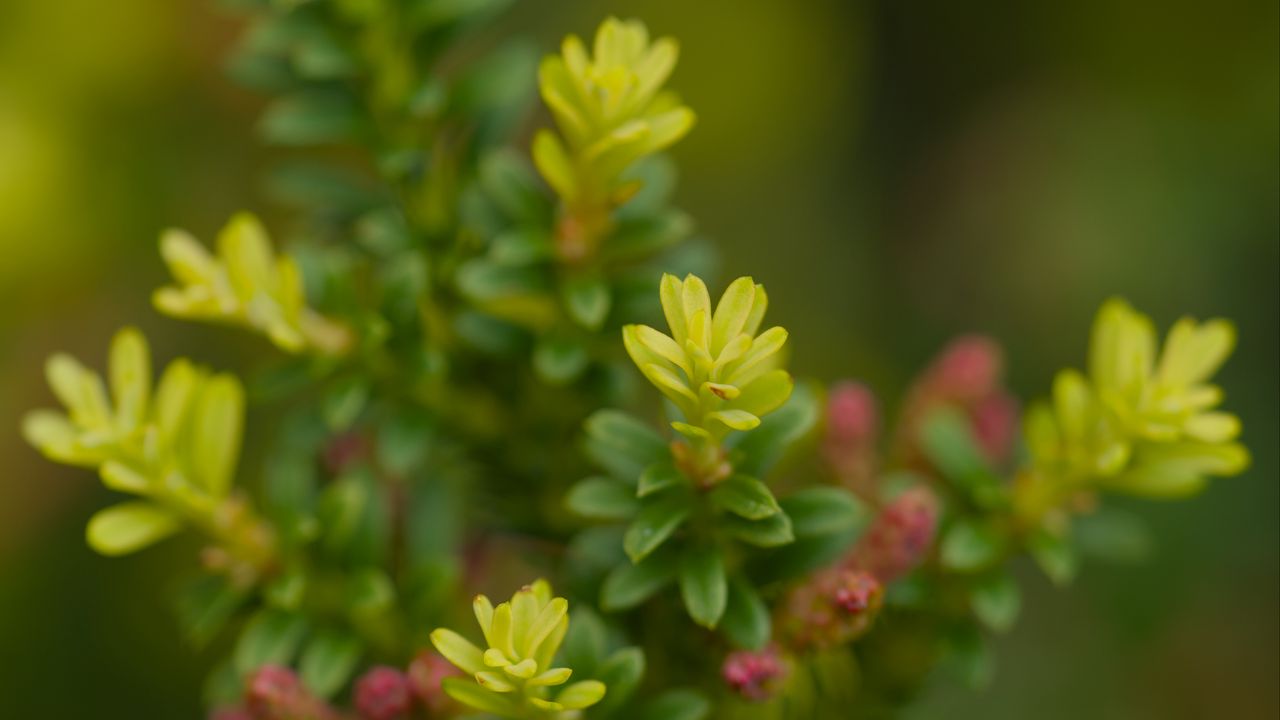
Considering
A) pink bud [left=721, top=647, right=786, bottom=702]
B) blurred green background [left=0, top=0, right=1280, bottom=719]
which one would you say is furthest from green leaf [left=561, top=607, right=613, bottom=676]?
blurred green background [left=0, top=0, right=1280, bottom=719]

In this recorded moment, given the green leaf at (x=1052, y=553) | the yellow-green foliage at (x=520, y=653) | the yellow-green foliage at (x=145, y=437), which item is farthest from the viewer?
the green leaf at (x=1052, y=553)

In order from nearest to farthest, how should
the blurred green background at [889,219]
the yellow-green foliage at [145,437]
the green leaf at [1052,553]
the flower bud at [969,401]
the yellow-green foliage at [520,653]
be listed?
1. the yellow-green foliage at [520,653]
2. the yellow-green foliage at [145,437]
3. the green leaf at [1052,553]
4. the flower bud at [969,401]
5. the blurred green background at [889,219]

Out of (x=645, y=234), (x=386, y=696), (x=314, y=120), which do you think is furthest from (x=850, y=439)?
(x=314, y=120)

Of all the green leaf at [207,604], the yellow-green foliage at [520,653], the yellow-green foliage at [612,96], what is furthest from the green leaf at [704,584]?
the green leaf at [207,604]

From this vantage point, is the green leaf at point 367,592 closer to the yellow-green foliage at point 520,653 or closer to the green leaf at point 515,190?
the yellow-green foliage at point 520,653

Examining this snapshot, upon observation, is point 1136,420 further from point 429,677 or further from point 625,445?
point 429,677

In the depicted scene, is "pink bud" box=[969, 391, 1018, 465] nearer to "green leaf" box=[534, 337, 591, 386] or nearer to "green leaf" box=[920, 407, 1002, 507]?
"green leaf" box=[920, 407, 1002, 507]
